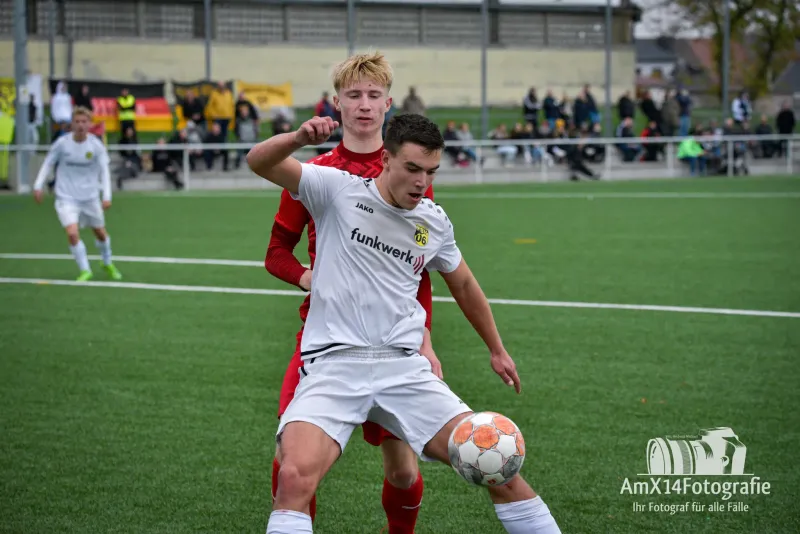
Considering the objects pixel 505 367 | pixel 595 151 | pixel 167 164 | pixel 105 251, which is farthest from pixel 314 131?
pixel 595 151

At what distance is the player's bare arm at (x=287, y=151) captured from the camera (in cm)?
390

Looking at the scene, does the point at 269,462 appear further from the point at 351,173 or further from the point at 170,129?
the point at 170,129

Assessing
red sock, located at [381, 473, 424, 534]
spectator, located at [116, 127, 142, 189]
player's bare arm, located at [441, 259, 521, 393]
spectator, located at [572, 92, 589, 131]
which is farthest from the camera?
spectator, located at [572, 92, 589, 131]

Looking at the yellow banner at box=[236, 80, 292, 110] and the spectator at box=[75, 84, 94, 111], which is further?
the yellow banner at box=[236, 80, 292, 110]

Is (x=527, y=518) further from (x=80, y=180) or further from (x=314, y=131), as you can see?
(x=80, y=180)

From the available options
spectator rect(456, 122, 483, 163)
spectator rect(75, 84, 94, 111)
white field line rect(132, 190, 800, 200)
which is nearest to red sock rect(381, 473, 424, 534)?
white field line rect(132, 190, 800, 200)

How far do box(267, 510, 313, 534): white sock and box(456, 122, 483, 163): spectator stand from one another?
27.2 m

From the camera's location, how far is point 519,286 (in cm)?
1260

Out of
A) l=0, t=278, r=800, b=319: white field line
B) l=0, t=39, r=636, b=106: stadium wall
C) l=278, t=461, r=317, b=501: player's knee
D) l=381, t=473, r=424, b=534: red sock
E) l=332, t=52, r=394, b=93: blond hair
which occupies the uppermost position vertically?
l=0, t=39, r=636, b=106: stadium wall

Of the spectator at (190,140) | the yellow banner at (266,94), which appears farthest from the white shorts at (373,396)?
the yellow banner at (266,94)

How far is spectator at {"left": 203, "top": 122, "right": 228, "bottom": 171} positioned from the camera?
2900cm

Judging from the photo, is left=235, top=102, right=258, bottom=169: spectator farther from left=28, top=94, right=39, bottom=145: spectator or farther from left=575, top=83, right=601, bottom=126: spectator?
left=575, top=83, right=601, bottom=126: spectator

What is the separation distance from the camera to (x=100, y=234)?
14.2m

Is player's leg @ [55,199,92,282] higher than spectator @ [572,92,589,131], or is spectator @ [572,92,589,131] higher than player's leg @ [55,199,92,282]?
spectator @ [572,92,589,131]
